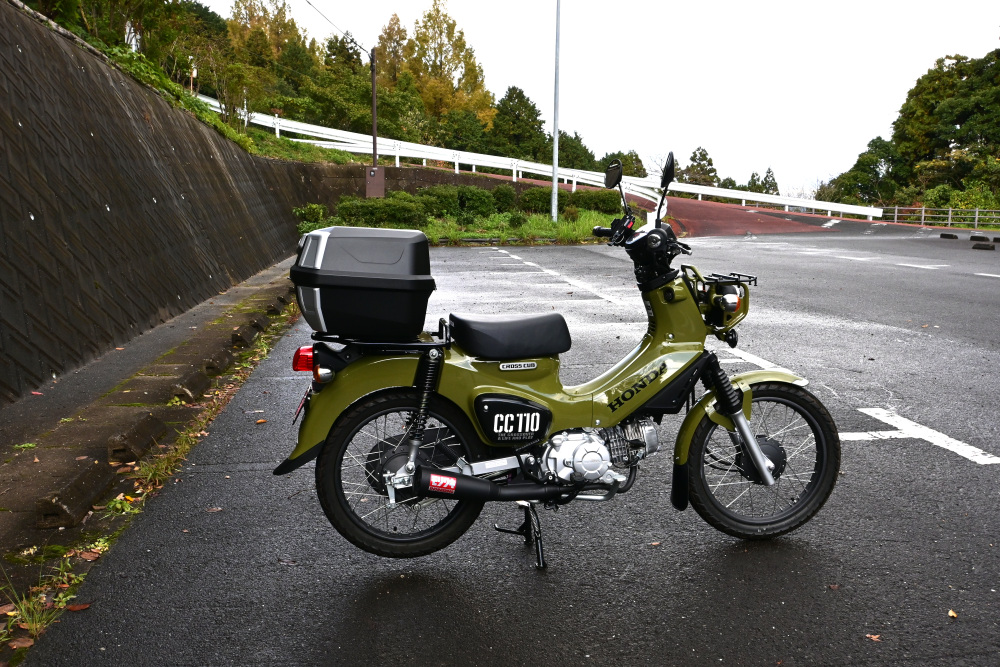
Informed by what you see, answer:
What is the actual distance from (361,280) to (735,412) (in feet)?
5.57

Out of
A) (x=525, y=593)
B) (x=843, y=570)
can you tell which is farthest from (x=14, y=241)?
(x=843, y=570)

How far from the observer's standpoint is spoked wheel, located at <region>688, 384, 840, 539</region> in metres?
3.61

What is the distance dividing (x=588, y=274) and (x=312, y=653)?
1375cm

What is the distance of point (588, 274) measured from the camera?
16.1 meters

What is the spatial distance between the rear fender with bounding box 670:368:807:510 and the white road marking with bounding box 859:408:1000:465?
1.80 m

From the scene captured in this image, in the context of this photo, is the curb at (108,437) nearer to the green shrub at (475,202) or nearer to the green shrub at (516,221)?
the green shrub at (516,221)

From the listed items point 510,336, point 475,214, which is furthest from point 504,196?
point 510,336

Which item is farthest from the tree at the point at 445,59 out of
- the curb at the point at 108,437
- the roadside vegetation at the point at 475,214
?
the curb at the point at 108,437

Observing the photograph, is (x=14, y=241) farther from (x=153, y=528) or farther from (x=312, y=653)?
(x=312, y=653)

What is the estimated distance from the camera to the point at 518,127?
212ft

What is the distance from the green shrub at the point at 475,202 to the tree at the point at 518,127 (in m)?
29.9

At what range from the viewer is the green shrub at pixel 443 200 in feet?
109

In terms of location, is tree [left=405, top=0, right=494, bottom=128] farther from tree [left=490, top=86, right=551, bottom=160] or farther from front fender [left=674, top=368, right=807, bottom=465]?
front fender [left=674, top=368, right=807, bottom=465]

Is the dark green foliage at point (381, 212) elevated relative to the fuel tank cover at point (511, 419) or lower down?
elevated
